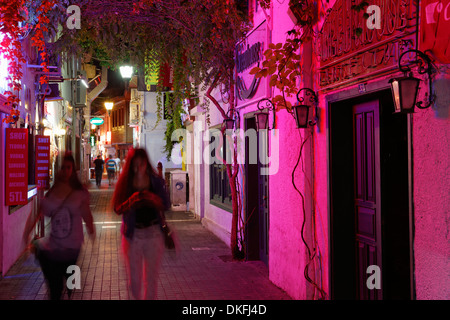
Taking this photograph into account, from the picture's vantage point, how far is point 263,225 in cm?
973

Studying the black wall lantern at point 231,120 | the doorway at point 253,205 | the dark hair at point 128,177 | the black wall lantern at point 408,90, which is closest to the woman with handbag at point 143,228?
the dark hair at point 128,177

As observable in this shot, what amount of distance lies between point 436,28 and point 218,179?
31.8 ft

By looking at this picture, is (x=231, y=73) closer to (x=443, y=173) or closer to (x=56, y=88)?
(x=56, y=88)

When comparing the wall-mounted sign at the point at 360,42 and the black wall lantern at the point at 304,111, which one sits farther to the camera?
the black wall lantern at the point at 304,111

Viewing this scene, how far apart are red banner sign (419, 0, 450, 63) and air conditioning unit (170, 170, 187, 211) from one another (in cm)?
1436

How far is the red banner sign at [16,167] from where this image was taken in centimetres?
850

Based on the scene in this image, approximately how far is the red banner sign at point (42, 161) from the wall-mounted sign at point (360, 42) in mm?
7067

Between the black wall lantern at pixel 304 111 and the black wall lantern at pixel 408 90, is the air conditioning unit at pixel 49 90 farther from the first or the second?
the black wall lantern at pixel 408 90

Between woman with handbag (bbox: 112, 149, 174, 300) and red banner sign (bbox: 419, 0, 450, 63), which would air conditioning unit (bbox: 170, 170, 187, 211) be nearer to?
woman with handbag (bbox: 112, 149, 174, 300)

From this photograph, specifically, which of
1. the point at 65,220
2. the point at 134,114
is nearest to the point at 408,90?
the point at 65,220

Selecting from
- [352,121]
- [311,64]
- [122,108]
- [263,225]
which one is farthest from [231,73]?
[122,108]

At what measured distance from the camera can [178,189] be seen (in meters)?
18.4

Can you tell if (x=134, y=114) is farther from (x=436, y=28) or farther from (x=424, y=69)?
(x=436, y=28)
